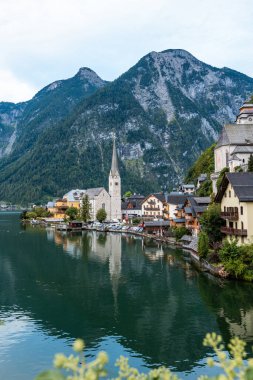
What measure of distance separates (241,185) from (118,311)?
2295cm

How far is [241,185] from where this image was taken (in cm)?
4922

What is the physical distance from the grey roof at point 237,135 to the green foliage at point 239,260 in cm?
4604

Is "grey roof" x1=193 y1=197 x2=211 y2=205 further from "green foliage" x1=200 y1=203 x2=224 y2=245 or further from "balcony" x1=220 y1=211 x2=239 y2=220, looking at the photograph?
"balcony" x1=220 y1=211 x2=239 y2=220

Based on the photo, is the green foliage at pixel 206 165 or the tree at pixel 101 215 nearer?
the green foliage at pixel 206 165

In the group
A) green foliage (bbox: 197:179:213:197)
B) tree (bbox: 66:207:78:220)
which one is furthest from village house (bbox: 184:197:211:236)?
tree (bbox: 66:207:78:220)

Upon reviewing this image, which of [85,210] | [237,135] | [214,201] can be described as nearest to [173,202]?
[237,135]

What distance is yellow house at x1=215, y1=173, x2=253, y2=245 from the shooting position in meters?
→ 46.4

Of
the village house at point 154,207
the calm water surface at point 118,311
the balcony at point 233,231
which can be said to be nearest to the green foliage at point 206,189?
the village house at point 154,207

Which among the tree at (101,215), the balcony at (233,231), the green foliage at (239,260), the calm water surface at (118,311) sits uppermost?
the tree at (101,215)

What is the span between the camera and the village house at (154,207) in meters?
132

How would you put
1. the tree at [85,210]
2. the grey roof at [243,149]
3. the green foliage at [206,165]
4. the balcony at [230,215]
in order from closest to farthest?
the balcony at [230,215] < the grey roof at [243,149] < the green foliage at [206,165] < the tree at [85,210]

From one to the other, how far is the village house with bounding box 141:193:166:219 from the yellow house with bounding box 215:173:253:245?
77.0 metres

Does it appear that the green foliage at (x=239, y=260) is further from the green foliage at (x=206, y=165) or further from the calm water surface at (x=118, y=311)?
the green foliage at (x=206, y=165)

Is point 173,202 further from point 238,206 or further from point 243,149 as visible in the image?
point 238,206
